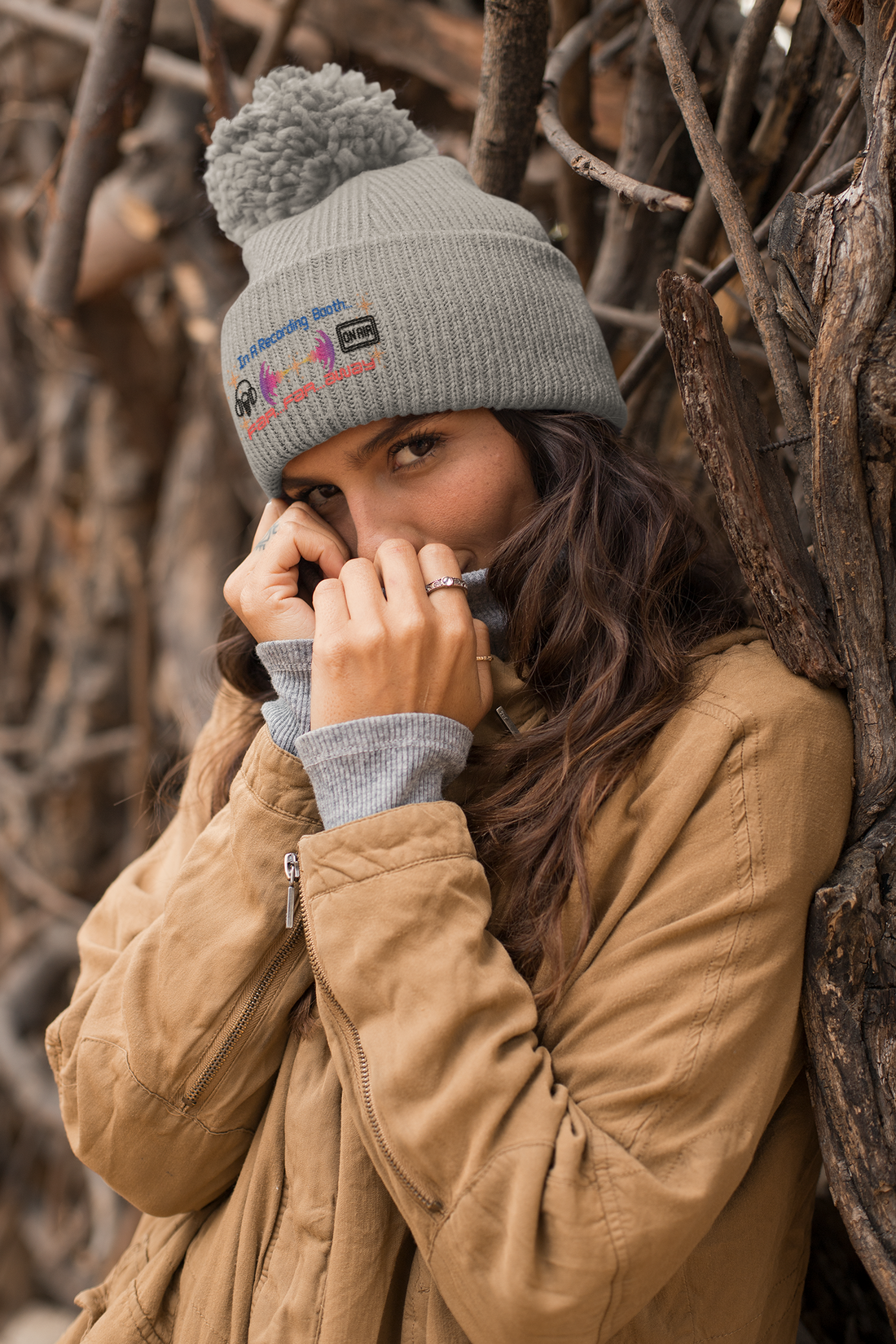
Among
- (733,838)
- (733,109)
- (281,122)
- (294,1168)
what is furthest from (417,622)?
(733,109)

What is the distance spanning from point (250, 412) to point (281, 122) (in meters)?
0.43

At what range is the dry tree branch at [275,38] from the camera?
1.85 m

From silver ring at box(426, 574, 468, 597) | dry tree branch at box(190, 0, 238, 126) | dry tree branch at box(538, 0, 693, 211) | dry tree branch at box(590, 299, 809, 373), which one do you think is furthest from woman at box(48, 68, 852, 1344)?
dry tree branch at box(190, 0, 238, 126)

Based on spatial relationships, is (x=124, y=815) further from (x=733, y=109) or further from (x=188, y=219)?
(x=733, y=109)

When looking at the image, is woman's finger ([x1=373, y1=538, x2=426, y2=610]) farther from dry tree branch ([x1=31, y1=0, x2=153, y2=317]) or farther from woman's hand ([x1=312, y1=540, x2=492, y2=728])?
dry tree branch ([x1=31, y1=0, x2=153, y2=317])

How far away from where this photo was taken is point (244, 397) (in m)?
1.39

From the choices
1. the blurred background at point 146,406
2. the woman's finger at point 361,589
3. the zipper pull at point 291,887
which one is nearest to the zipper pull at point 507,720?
the woman's finger at point 361,589

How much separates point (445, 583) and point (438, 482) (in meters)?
0.18

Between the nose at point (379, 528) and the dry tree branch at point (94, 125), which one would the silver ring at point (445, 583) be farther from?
the dry tree branch at point (94, 125)

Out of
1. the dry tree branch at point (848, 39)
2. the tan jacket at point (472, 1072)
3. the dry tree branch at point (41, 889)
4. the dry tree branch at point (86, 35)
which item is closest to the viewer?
the tan jacket at point (472, 1072)

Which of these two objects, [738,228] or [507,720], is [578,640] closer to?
[507,720]

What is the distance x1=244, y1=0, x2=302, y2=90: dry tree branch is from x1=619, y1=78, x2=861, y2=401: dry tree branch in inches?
Result: 38.2

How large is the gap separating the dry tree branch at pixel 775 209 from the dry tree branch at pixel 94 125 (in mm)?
1086

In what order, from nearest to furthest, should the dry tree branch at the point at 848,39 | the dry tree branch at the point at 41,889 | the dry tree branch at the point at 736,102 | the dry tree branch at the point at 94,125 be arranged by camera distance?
1. the dry tree branch at the point at 848,39
2. the dry tree branch at the point at 736,102
3. the dry tree branch at the point at 94,125
4. the dry tree branch at the point at 41,889
